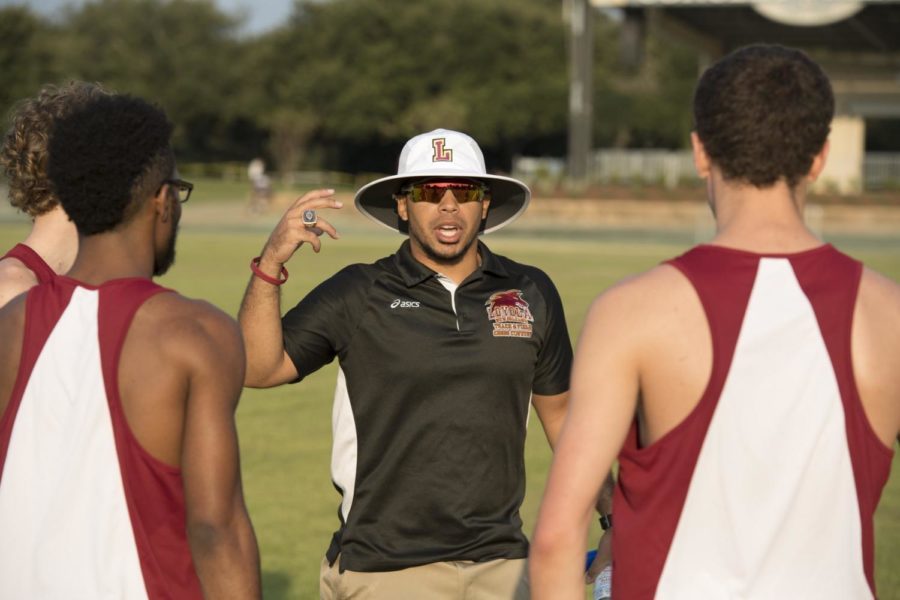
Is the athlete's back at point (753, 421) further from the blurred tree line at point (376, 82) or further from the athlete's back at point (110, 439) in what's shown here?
the blurred tree line at point (376, 82)

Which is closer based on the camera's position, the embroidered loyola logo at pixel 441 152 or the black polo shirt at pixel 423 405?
the black polo shirt at pixel 423 405

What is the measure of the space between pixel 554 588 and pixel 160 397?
935mm

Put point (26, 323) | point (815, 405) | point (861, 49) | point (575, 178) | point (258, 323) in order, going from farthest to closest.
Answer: point (861, 49) < point (575, 178) < point (258, 323) < point (26, 323) < point (815, 405)

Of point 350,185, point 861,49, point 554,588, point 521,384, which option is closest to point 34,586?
point 554,588

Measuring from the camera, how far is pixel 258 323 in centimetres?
459

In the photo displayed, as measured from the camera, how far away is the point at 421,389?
181 inches

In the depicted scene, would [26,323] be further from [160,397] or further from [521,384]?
[521,384]

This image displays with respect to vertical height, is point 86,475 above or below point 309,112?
below

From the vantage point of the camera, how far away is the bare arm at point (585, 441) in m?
2.90

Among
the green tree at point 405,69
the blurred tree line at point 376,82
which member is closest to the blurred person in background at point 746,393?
the blurred tree line at point 376,82

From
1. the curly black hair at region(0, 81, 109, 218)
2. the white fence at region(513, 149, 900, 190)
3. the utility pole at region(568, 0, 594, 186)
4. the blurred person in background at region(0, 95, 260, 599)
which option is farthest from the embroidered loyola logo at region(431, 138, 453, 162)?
the white fence at region(513, 149, 900, 190)

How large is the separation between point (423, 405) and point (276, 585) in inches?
128

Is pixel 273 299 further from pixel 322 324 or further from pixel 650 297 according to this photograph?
pixel 650 297

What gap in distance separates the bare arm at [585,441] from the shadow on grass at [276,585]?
14.8 ft
